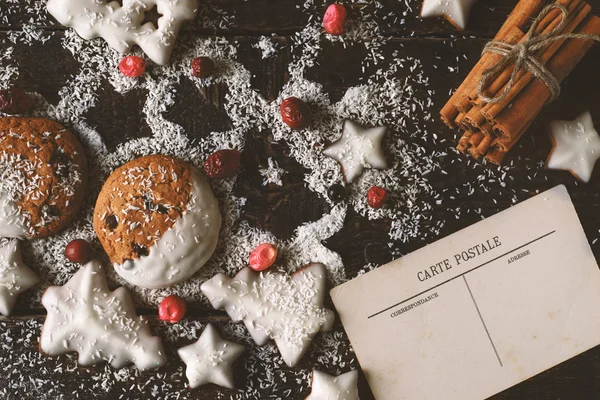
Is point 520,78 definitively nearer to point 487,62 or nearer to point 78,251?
point 487,62

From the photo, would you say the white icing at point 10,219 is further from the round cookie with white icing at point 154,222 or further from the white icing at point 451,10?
the white icing at point 451,10

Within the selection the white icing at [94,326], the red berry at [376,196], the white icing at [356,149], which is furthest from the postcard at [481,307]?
the white icing at [94,326]

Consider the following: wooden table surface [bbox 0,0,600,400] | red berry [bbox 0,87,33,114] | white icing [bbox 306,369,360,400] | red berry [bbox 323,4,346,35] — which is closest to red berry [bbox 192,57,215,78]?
wooden table surface [bbox 0,0,600,400]

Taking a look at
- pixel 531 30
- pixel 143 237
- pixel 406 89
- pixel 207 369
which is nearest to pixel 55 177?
pixel 143 237

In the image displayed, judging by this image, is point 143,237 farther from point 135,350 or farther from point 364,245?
point 364,245

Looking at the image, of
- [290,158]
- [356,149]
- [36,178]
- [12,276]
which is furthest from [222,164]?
[12,276]

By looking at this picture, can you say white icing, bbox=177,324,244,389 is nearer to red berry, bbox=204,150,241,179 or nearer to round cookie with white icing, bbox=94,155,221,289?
round cookie with white icing, bbox=94,155,221,289

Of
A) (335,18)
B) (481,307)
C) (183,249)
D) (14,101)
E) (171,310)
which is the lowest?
(481,307)
